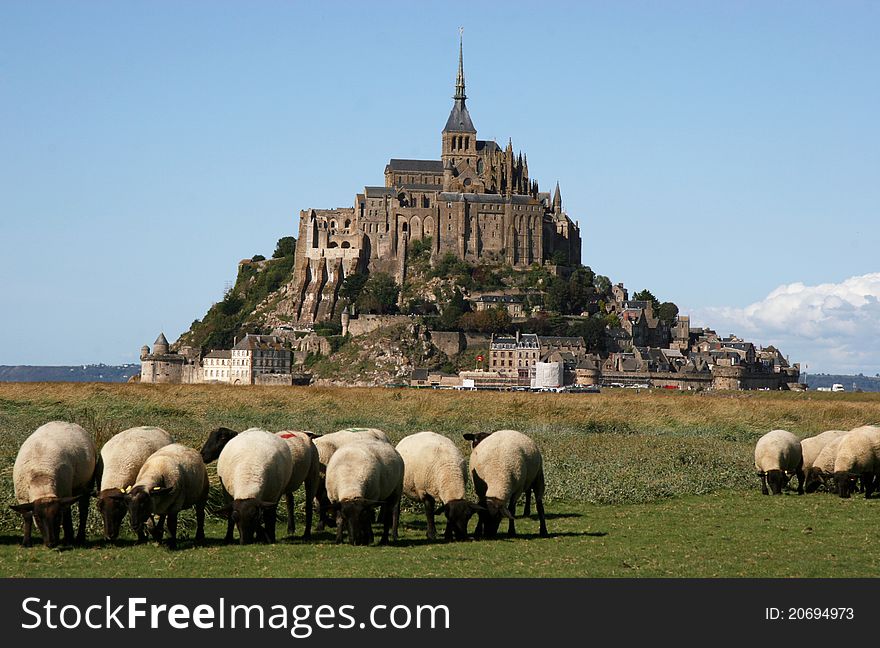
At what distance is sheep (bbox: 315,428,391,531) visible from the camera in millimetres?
21692

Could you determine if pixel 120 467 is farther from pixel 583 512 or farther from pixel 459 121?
pixel 459 121

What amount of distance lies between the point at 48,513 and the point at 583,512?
10594 millimetres

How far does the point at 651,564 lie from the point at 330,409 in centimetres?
3398

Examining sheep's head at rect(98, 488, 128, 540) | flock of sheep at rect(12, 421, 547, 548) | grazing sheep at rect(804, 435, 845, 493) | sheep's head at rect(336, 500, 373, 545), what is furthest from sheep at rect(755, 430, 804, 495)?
sheep's head at rect(98, 488, 128, 540)

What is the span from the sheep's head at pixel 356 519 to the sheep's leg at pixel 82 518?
3902 millimetres

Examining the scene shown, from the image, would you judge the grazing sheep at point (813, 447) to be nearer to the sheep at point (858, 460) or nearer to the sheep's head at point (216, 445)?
the sheep at point (858, 460)

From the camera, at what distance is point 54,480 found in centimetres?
1920

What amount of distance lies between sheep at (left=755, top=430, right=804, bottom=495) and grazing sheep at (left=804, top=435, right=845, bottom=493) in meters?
0.23

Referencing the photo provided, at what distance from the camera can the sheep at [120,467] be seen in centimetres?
1925

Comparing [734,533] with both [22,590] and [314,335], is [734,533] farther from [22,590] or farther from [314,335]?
[314,335]

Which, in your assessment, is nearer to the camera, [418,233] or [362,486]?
[362,486]

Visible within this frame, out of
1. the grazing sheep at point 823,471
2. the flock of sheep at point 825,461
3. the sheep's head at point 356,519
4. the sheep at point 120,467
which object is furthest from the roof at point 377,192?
the sheep's head at point 356,519

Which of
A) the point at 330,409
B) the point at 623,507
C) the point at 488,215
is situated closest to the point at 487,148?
the point at 488,215

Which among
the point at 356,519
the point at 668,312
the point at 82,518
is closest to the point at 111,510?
the point at 82,518
